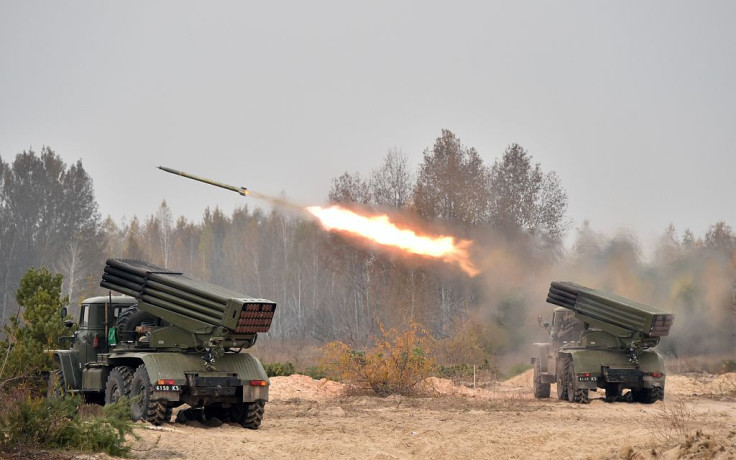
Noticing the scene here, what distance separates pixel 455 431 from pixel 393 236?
563 inches

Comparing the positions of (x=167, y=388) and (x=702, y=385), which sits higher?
(x=702, y=385)

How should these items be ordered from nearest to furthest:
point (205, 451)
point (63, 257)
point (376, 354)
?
point (205, 451)
point (376, 354)
point (63, 257)

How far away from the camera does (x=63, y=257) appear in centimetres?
7312

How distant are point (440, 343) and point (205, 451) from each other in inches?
1015

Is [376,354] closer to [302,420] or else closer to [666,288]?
[302,420]

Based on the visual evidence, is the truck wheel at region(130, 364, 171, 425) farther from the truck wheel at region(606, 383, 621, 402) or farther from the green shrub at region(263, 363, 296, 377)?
the green shrub at region(263, 363, 296, 377)

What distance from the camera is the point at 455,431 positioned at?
18656 millimetres

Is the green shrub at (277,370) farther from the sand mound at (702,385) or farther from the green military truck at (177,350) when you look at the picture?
the green military truck at (177,350)

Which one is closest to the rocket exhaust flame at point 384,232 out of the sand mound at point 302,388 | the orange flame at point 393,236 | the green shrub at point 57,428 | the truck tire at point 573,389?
the orange flame at point 393,236

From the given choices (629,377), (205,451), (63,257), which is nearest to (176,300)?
(205,451)

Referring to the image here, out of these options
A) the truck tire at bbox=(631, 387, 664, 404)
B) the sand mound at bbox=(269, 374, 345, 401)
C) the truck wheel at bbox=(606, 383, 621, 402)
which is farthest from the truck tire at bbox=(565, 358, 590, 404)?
the sand mound at bbox=(269, 374, 345, 401)

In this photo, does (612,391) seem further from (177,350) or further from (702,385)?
(177,350)

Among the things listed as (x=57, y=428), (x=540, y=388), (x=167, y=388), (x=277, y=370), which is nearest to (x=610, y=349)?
(x=540, y=388)

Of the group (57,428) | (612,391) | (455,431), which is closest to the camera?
(57,428)
